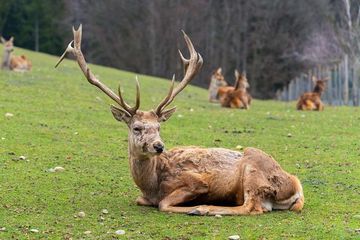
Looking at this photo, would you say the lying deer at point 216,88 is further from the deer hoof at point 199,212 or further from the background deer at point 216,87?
the deer hoof at point 199,212

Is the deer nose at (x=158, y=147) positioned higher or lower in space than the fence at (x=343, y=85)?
lower

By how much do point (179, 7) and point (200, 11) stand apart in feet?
8.80

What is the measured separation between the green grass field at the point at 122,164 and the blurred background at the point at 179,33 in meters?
37.0

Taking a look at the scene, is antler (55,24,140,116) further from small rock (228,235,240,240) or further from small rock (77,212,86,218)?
small rock (228,235,240,240)

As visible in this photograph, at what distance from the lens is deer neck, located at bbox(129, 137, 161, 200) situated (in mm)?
8672

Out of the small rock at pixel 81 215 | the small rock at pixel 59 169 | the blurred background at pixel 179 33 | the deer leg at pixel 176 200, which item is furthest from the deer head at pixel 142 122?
the blurred background at pixel 179 33

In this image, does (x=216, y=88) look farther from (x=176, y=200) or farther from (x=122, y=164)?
(x=176, y=200)

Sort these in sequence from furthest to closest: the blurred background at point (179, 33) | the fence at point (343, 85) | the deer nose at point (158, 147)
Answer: the blurred background at point (179, 33)
the fence at point (343, 85)
the deer nose at point (158, 147)

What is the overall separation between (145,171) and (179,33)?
2009 inches

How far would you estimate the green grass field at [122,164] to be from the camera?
7.69 metres

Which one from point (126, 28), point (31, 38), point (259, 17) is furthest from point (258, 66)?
point (31, 38)

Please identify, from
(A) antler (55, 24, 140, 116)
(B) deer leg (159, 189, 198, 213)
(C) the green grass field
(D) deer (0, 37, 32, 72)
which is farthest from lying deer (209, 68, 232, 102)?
(B) deer leg (159, 189, 198, 213)

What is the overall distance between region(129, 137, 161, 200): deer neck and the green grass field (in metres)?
Result: 0.24

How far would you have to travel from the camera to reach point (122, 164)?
11680mm
